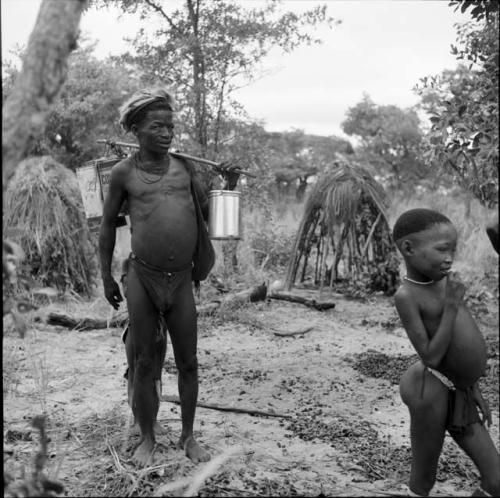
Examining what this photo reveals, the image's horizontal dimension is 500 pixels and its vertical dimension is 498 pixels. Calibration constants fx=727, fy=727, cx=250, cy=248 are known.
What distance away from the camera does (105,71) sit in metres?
20.3

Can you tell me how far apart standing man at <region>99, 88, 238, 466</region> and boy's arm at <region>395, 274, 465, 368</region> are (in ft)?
4.10

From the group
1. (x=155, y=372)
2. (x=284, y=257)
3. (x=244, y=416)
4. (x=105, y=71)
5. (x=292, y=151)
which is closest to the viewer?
(x=155, y=372)

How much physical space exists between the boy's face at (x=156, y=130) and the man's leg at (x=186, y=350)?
0.69 m

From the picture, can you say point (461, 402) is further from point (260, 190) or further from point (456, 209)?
point (456, 209)

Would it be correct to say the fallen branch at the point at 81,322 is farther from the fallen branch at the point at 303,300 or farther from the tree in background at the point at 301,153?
the tree in background at the point at 301,153

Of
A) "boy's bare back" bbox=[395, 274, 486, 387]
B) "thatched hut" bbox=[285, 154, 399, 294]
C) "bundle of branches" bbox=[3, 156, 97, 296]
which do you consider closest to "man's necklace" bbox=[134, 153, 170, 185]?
"boy's bare back" bbox=[395, 274, 486, 387]

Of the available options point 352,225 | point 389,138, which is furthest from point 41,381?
point 389,138

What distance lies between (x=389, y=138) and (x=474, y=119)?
2622cm

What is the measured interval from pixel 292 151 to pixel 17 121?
3018cm

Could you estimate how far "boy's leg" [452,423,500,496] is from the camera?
2748 millimetres

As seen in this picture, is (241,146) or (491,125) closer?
(491,125)

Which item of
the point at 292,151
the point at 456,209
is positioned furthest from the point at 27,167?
the point at 292,151

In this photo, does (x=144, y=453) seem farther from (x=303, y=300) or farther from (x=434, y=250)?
(x=303, y=300)

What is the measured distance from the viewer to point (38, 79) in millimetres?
2057
